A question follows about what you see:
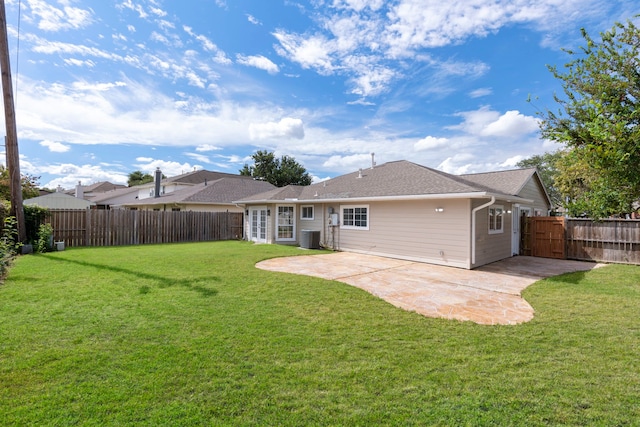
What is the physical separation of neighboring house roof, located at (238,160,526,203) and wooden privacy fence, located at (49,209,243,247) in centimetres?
272

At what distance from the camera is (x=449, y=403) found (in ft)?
8.31

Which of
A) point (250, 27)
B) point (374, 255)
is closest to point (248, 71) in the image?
point (250, 27)

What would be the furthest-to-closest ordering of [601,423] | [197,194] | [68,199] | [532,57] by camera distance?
[68,199]
[197,194]
[532,57]
[601,423]

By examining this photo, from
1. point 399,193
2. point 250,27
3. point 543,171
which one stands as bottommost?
point 399,193

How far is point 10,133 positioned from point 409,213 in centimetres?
1399

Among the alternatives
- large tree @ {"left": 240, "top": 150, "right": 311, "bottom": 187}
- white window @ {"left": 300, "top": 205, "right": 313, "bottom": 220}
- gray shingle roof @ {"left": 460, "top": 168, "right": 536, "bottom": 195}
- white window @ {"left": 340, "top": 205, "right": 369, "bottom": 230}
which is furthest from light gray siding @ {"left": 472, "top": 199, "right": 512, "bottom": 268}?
large tree @ {"left": 240, "top": 150, "right": 311, "bottom": 187}

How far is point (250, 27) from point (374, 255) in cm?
971

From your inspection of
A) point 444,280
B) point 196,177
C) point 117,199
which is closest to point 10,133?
point 444,280

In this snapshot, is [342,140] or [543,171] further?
[543,171]

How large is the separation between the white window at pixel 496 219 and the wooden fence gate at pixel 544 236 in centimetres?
227

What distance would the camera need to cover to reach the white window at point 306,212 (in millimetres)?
14852

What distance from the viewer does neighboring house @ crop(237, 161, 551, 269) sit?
964 cm

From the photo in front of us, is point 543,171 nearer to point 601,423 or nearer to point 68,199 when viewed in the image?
point 601,423

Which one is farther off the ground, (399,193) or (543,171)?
(543,171)
